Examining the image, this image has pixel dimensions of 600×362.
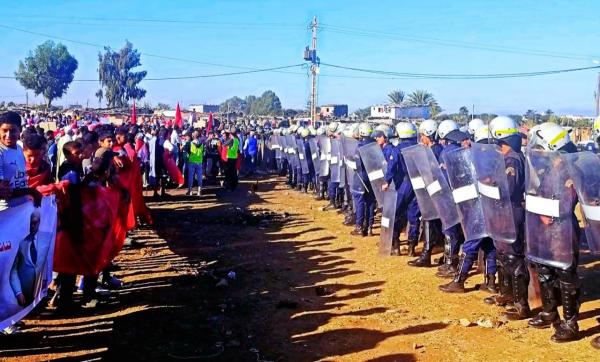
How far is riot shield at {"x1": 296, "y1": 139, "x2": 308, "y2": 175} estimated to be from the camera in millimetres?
18766

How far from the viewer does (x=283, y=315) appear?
6848 mm

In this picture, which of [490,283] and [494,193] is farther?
[490,283]

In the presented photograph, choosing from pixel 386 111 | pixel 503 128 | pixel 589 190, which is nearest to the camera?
pixel 589 190

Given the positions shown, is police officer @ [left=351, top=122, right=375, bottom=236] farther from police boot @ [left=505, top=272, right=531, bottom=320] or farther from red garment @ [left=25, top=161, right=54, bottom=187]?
red garment @ [left=25, top=161, right=54, bottom=187]

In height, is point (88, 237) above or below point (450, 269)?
above

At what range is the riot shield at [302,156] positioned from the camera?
1877 cm

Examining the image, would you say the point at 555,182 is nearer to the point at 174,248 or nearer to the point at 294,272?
the point at 294,272

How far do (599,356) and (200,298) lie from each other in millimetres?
4504

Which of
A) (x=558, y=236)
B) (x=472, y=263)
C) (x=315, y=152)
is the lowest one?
(x=472, y=263)

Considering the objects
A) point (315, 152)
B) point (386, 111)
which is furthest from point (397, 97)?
point (315, 152)

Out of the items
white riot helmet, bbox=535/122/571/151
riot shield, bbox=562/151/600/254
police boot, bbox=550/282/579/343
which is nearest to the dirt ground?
police boot, bbox=550/282/579/343

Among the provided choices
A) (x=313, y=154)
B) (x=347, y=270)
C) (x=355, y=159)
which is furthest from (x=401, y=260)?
(x=313, y=154)

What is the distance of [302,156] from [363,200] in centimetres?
768

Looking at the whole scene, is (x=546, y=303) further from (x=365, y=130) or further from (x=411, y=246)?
(x=365, y=130)
